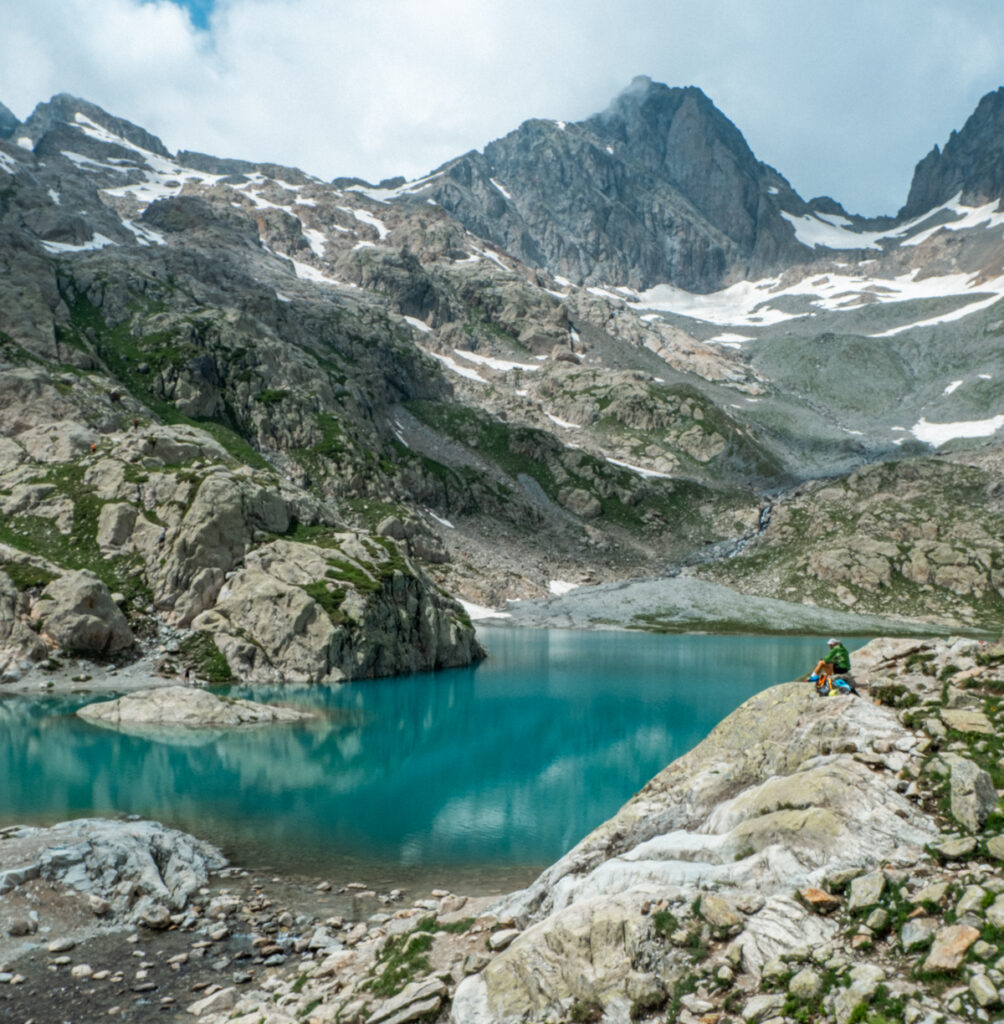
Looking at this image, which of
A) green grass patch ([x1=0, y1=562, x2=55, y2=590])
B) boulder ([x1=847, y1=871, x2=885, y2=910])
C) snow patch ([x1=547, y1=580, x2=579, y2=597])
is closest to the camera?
boulder ([x1=847, y1=871, x2=885, y2=910])

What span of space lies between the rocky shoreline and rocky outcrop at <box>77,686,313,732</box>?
28064 millimetres

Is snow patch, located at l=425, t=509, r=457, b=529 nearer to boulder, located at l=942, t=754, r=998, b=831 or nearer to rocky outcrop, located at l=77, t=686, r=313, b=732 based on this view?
rocky outcrop, located at l=77, t=686, r=313, b=732

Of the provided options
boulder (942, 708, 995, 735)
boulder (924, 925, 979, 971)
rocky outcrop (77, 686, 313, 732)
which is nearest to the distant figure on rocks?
boulder (942, 708, 995, 735)

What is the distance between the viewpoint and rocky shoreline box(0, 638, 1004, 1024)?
883cm

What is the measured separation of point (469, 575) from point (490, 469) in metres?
57.9

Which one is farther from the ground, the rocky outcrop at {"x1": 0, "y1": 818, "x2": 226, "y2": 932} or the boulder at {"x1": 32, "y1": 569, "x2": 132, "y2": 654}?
the boulder at {"x1": 32, "y1": 569, "x2": 132, "y2": 654}

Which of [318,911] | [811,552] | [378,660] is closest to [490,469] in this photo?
[811,552]

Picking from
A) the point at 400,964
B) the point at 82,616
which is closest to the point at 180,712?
the point at 82,616

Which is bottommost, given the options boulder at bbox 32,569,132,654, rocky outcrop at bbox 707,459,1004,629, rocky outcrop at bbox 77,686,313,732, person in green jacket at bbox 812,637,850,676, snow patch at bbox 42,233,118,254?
rocky outcrop at bbox 77,686,313,732

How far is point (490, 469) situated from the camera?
19062cm

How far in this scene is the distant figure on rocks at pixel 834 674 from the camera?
53.0 ft

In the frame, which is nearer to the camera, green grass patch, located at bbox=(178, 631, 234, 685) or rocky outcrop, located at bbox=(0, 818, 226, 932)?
rocky outcrop, located at bbox=(0, 818, 226, 932)

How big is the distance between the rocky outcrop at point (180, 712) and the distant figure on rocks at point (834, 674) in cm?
3943

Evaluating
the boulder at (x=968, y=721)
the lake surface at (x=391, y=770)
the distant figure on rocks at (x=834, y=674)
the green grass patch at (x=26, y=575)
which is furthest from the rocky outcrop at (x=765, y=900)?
the green grass patch at (x=26, y=575)
